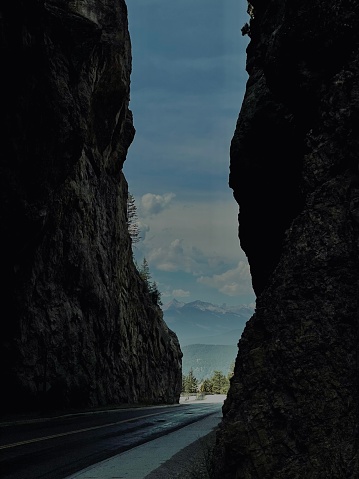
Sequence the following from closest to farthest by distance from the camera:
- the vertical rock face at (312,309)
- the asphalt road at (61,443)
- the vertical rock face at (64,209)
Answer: the vertical rock face at (312,309) < the asphalt road at (61,443) < the vertical rock face at (64,209)

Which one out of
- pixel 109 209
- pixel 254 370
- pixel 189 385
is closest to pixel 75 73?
pixel 109 209

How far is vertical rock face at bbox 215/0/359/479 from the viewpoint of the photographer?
4.73 meters

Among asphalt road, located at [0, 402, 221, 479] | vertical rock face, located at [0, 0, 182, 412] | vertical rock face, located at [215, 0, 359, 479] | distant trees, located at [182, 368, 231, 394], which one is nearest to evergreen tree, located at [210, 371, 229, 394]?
distant trees, located at [182, 368, 231, 394]

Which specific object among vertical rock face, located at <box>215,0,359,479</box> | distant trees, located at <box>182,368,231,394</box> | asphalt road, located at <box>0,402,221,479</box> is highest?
vertical rock face, located at <box>215,0,359,479</box>

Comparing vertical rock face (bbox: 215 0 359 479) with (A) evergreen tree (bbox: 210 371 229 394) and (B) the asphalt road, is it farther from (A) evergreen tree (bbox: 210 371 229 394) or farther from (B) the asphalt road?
(A) evergreen tree (bbox: 210 371 229 394)

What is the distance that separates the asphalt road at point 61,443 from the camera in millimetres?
8091

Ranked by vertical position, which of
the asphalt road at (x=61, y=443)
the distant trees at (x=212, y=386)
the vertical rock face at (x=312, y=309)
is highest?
the vertical rock face at (x=312, y=309)

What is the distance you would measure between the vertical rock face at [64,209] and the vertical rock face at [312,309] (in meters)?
12.0

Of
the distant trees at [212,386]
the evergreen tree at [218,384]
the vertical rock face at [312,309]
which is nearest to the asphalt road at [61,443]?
the vertical rock face at [312,309]

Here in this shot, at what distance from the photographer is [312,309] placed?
5.19 metres

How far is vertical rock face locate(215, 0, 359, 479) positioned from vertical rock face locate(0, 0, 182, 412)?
1199cm

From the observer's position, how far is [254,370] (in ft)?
17.8

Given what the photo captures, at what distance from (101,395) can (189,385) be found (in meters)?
128

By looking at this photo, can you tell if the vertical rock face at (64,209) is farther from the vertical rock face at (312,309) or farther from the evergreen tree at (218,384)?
the evergreen tree at (218,384)
